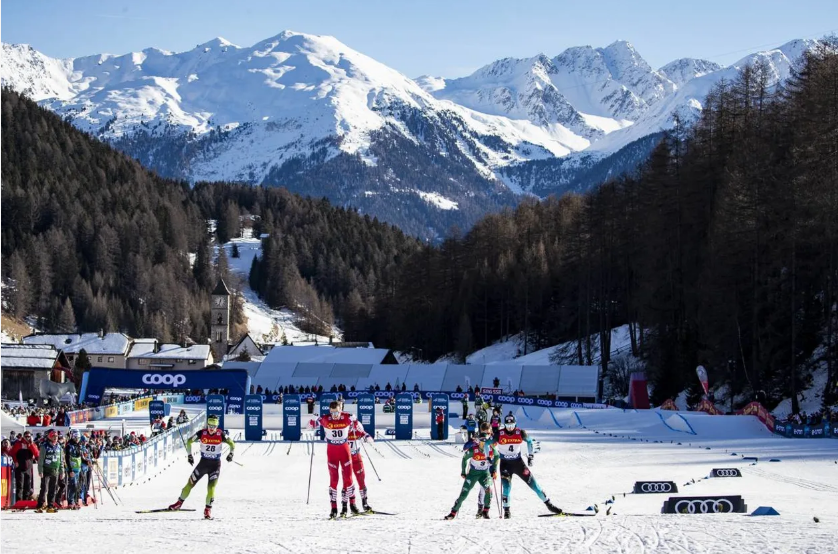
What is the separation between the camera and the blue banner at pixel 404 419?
40.9m

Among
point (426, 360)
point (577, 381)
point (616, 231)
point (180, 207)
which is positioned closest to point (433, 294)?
point (426, 360)

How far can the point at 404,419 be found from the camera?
4103 centimetres

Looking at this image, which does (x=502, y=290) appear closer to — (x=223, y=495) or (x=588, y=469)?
(x=588, y=469)

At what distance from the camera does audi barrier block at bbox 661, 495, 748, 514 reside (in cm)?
1667

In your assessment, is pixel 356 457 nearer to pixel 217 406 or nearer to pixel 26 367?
pixel 217 406

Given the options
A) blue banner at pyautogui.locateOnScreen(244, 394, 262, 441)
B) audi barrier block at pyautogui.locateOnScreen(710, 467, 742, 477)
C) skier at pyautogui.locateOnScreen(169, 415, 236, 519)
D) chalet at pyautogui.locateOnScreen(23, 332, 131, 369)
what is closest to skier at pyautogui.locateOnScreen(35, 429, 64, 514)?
skier at pyautogui.locateOnScreen(169, 415, 236, 519)

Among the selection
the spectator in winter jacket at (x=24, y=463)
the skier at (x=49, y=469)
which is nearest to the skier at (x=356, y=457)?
the skier at (x=49, y=469)

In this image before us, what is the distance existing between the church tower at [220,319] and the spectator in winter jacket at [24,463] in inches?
4448

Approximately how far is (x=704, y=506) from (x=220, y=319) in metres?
120

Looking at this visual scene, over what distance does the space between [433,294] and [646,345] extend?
42.9 meters

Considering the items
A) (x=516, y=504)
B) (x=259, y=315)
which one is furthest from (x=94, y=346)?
(x=516, y=504)

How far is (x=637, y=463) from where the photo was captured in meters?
29.0

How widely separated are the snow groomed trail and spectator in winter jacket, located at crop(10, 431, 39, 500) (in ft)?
5.31

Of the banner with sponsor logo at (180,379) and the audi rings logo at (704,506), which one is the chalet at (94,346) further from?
the audi rings logo at (704,506)
